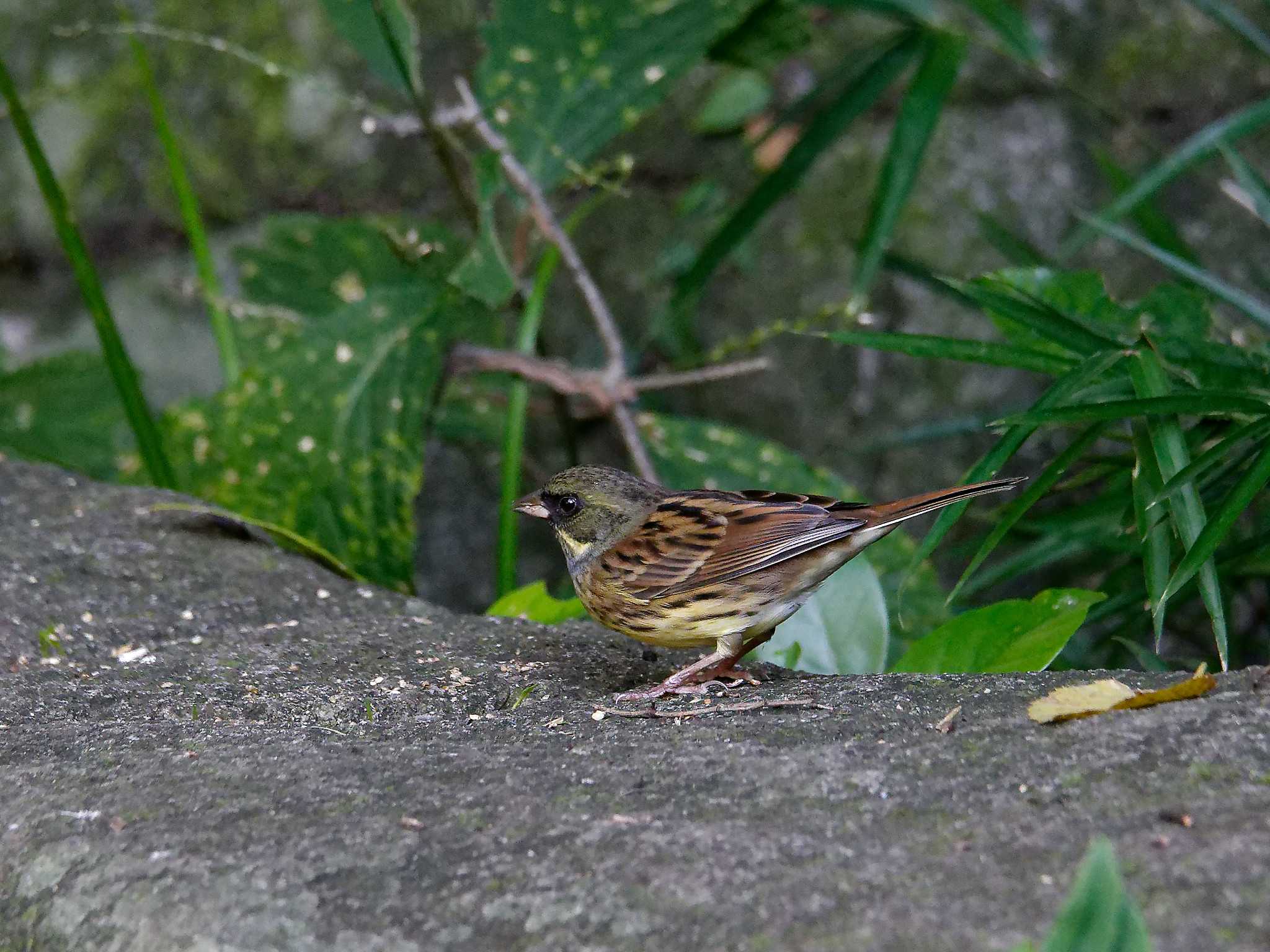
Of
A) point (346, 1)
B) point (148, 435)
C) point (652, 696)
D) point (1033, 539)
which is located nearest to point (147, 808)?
point (652, 696)

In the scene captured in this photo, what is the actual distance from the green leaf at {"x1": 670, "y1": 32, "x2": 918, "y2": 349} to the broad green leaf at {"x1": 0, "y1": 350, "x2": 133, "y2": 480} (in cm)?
222

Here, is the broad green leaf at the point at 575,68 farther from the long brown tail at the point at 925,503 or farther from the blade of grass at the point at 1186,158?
the long brown tail at the point at 925,503

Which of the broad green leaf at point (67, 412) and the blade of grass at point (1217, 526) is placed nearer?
the blade of grass at point (1217, 526)

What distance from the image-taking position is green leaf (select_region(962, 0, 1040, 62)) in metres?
3.95

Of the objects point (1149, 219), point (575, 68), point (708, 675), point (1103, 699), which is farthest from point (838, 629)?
point (575, 68)

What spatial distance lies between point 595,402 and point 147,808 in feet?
8.26

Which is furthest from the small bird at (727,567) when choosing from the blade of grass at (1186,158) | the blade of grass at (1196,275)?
the blade of grass at (1186,158)

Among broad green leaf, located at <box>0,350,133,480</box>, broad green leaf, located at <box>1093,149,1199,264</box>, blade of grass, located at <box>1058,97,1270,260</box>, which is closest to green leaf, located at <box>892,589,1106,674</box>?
blade of grass, located at <box>1058,97,1270,260</box>

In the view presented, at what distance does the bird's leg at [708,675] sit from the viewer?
109 inches

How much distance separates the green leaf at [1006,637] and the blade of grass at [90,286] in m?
2.34

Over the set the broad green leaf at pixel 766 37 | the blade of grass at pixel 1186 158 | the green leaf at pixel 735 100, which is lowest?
the blade of grass at pixel 1186 158

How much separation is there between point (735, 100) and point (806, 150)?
1.24 m

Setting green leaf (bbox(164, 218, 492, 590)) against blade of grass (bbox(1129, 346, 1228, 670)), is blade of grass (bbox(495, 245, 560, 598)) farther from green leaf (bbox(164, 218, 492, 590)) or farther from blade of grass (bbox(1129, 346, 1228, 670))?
blade of grass (bbox(1129, 346, 1228, 670))

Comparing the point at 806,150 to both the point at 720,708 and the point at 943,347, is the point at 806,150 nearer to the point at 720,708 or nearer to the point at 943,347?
the point at 943,347
